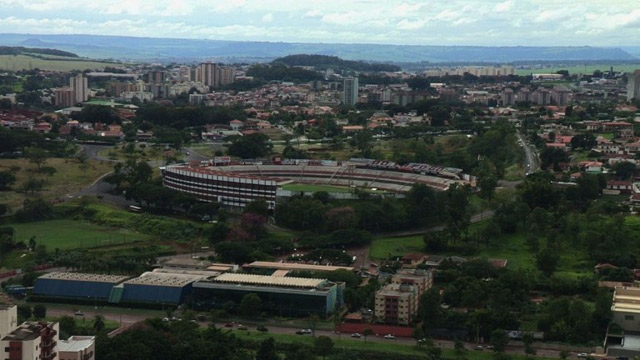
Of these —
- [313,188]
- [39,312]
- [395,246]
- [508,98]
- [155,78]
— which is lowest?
[39,312]

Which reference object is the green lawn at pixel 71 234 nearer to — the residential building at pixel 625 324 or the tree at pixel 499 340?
the tree at pixel 499 340

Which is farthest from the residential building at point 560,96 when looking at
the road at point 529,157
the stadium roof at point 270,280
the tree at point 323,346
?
the tree at point 323,346

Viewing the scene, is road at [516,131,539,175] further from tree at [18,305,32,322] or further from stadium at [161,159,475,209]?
tree at [18,305,32,322]

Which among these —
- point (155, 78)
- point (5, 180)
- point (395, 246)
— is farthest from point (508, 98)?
point (395, 246)

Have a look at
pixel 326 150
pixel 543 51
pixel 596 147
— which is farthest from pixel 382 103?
pixel 543 51

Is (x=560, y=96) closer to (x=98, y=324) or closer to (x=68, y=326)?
(x=98, y=324)

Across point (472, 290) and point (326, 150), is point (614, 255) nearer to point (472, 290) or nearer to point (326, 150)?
point (472, 290)
